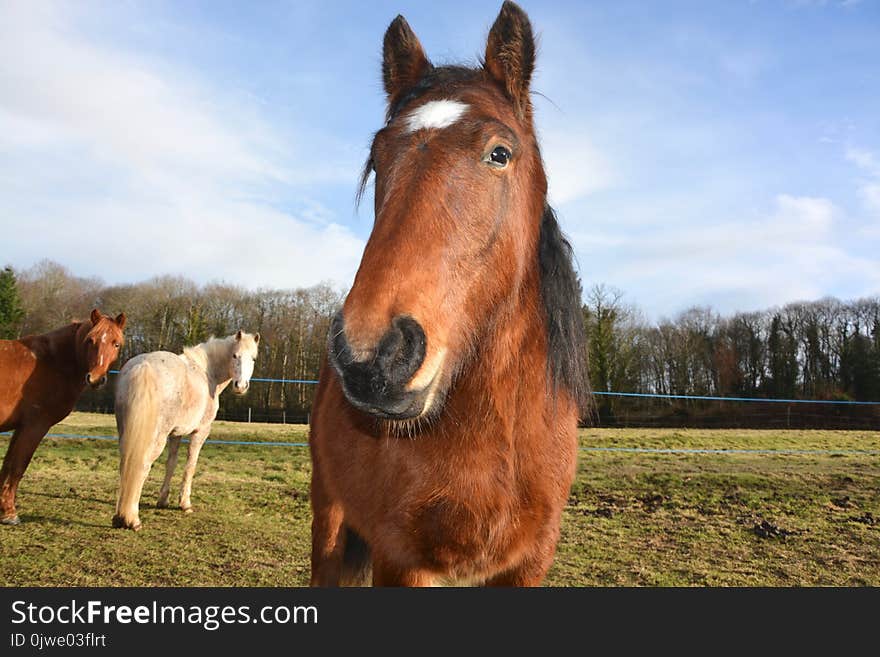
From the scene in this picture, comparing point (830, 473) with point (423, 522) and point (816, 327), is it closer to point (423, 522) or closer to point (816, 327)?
point (423, 522)

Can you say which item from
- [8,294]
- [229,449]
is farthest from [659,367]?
[8,294]

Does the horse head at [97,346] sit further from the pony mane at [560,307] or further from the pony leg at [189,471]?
the pony mane at [560,307]

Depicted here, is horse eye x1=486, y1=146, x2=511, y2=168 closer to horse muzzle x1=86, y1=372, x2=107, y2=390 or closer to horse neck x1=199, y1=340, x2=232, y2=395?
horse muzzle x1=86, y1=372, x2=107, y2=390

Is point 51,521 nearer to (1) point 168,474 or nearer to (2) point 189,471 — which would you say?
(1) point 168,474

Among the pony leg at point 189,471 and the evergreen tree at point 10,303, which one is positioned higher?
the evergreen tree at point 10,303

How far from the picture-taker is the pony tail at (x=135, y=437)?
6.32m

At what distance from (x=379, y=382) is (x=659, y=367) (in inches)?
1060

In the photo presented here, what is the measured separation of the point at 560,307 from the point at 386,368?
1141mm

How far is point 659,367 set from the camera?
25969 mm

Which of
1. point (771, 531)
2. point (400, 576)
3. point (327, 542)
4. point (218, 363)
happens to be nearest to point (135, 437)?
point (218, 363)

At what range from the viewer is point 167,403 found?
723 centimetres

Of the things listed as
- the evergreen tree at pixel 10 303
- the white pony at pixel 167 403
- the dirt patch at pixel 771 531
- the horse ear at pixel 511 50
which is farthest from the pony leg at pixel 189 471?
the evergreen tree at pixel 10 303

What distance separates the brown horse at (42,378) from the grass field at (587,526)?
29.6 inches

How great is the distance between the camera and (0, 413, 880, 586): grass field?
5016 millimetres
